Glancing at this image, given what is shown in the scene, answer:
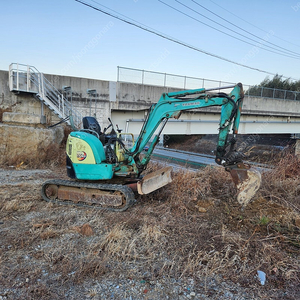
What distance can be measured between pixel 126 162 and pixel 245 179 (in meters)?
2.66

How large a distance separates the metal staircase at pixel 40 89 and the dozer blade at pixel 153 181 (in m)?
6.18

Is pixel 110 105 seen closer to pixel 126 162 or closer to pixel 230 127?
pixel 126 162

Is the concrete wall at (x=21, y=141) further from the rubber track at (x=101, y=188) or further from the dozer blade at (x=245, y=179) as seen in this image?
the dozer blade at (x=245, y=179)

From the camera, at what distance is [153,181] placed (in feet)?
18.3

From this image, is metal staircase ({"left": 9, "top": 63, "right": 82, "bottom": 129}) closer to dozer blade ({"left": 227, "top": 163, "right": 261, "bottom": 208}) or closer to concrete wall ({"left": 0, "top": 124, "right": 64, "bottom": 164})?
concrete wall ({"left": 0, "top": 124, "right": 64, "bottom": 164})

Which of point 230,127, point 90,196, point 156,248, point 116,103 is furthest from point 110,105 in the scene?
point 156,248

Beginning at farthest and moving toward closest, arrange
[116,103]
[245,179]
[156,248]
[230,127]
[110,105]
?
[116,103]
[110,105]
[230,127]
[245,179]
[156,248]

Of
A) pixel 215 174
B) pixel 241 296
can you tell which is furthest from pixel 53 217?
pixel 215 174

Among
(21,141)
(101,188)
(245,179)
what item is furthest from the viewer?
(21,141)

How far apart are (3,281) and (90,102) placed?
35.9 ft

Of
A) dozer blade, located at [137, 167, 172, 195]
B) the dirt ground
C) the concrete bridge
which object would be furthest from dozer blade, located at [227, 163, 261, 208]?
the concrete bridge

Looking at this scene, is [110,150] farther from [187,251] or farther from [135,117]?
[135,117]

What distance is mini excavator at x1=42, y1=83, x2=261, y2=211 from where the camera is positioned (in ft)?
15.6

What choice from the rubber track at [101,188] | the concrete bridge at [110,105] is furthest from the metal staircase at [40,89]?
the rubber track at [101,188]
